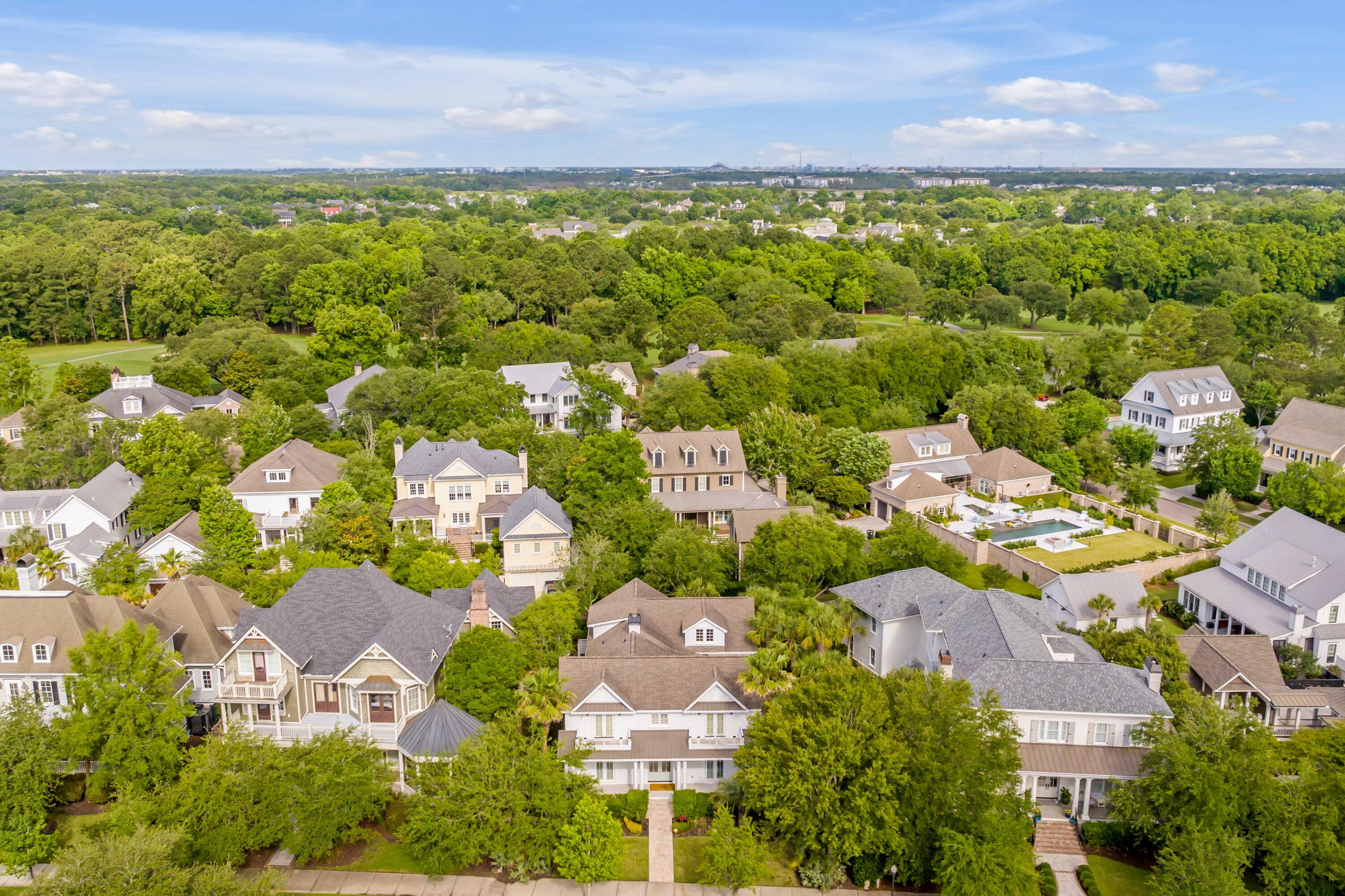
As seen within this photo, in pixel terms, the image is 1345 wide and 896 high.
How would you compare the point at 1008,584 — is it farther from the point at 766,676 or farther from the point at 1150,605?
the point at 766,676

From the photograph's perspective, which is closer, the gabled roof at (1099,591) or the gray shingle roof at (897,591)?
the gray shingle roof at (897,591)

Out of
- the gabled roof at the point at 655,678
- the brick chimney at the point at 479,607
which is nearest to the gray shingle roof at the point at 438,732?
the gabled roof at the point at 655,678

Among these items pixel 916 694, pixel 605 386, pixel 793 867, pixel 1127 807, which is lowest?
pixel 793 867

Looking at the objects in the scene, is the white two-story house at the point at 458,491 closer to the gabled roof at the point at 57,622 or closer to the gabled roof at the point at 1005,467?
the gabled roof at the point at 57,622

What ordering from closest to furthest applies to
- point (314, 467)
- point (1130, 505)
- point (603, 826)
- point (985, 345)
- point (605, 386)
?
1. point (603, 826)
2. point (314, 467)
3. point (1130, 505)
4. point (605, 386)
5. point (985, 345)

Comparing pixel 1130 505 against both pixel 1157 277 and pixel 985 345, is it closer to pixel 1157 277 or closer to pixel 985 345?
pixel 985 345

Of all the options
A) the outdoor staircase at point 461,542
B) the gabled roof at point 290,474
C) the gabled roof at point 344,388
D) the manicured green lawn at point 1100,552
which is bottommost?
the manicured green lawn at point 1100,552

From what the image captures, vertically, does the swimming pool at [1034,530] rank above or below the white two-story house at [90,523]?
below

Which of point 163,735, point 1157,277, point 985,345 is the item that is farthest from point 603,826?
point 1157,277
